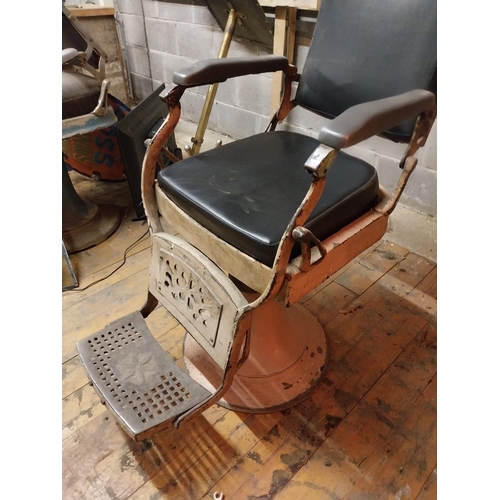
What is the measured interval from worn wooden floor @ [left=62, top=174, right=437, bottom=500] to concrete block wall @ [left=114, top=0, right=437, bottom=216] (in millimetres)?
619

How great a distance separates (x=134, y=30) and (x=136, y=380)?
2.67 metres

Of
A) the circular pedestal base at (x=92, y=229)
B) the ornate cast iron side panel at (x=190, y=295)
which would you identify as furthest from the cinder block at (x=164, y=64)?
the ornate cast iron side panel at (x=190, y=295)

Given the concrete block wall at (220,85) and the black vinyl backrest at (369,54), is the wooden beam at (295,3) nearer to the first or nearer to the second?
the concrete block wall at (220,85)

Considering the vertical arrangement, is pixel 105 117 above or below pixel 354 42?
below

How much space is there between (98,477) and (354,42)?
1.42 m

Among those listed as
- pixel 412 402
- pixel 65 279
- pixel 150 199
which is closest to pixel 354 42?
pixel 150 199

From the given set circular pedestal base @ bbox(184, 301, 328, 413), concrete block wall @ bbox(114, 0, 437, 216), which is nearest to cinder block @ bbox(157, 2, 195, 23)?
concrete block wall @ bbox(114, 0, 437, 216)

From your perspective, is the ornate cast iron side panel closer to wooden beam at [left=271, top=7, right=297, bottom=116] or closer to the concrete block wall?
wooden beam at [left=271, top=7, right=297, bottom=116]

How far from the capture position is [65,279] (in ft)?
5.45

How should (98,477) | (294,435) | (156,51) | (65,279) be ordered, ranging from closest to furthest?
(98,477) → (294,435) → (65,279) → (156,51)

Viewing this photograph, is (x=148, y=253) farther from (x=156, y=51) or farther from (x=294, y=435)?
(x=156, y=51)

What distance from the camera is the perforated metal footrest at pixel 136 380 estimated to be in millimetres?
969

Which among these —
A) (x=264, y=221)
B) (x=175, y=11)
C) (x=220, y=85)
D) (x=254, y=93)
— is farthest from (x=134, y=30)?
(x=264, y=221)

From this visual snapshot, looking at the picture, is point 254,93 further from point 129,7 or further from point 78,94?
point 129,7
